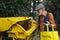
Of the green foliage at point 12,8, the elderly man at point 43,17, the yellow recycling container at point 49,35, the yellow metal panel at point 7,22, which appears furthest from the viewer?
the green foliage at point 12,8

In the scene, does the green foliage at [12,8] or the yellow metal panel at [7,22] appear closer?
the yellow metal panel at [7,22]

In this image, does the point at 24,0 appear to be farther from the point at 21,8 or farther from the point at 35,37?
the point at 35,37

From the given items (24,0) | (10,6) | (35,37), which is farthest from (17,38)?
(24,0)

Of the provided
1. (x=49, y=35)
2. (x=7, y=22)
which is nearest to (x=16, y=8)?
(x=7, y=22)

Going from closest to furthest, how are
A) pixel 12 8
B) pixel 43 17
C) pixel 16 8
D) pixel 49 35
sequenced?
pixel 49 35, pixel 43 17, pixel 12 8, pixel 16 8

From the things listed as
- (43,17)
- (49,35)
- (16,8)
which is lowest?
(49,35)

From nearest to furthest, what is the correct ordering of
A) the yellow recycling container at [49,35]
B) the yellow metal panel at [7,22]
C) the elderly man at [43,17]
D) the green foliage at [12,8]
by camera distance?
the yellow recycling container at [49,35], the elderly man at [43,17], the yellow metal panel at [7,22], the green foliage at [12,8]

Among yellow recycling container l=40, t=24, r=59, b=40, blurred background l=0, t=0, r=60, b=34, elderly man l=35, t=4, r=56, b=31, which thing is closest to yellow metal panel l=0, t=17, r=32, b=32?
elderly man l=35, t=4, r=56, b=31

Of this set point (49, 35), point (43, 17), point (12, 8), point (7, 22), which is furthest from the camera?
point (12, 8)

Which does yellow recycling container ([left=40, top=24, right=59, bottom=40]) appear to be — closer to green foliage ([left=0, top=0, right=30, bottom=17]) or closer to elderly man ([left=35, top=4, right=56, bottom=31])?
elderly man ([left=35, top=4, right=56, bottom=31])

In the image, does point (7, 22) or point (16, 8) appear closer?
point (7, 22)

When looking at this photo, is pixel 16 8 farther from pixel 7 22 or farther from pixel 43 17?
pixel 43 17

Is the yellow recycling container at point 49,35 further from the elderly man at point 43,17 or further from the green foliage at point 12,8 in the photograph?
the green foliage at point 12,8

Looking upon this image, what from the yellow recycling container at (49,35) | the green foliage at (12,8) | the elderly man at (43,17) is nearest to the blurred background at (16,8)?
the green foliage at (12,8)
